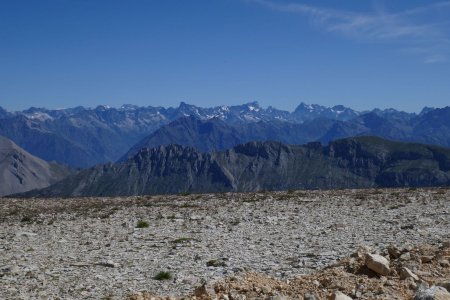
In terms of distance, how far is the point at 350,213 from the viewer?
2961 cm

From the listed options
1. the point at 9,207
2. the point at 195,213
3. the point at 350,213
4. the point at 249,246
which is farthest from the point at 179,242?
the point at 9,207

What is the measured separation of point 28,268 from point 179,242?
6.56m

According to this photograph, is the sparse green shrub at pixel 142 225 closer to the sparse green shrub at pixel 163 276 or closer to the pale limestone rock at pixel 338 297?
the sparse green shrub at pixel 163 276

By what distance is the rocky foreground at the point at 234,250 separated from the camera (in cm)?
1155

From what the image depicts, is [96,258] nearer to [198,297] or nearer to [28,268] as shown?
[28,268]

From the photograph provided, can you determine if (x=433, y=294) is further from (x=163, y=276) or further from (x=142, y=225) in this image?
(x=142, y=225)

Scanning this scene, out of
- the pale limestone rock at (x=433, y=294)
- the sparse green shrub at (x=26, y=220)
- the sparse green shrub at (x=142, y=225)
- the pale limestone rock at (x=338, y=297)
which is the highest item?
the pale limestone rock at (x=433, y=294)

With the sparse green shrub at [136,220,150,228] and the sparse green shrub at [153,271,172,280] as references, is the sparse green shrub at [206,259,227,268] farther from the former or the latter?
the sparse green shrub at [136,220,150,228]

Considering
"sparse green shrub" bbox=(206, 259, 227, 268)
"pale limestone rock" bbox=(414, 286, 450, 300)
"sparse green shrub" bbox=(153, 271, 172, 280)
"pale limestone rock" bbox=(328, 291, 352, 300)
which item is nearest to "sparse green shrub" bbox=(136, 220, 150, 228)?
"sparse green shrub" bbox=(206, 259, 227, 268)

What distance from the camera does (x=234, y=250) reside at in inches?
781

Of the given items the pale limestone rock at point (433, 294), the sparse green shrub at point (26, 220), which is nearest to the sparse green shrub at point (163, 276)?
the pale limestone rock at point (433, 294)

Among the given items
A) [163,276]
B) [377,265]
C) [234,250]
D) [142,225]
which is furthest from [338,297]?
[142,225]

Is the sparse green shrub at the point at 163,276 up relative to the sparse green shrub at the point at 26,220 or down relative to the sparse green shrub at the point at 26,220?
down

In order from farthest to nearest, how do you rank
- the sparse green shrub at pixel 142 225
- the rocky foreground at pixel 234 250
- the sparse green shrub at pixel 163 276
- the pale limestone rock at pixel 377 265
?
the sparse green shrub at pixel 142 225 < the sparse green shrub at pixel 163 276 < the pale limestone rock at pixel 377 265 < the rocky foreground at pixel 234 250
